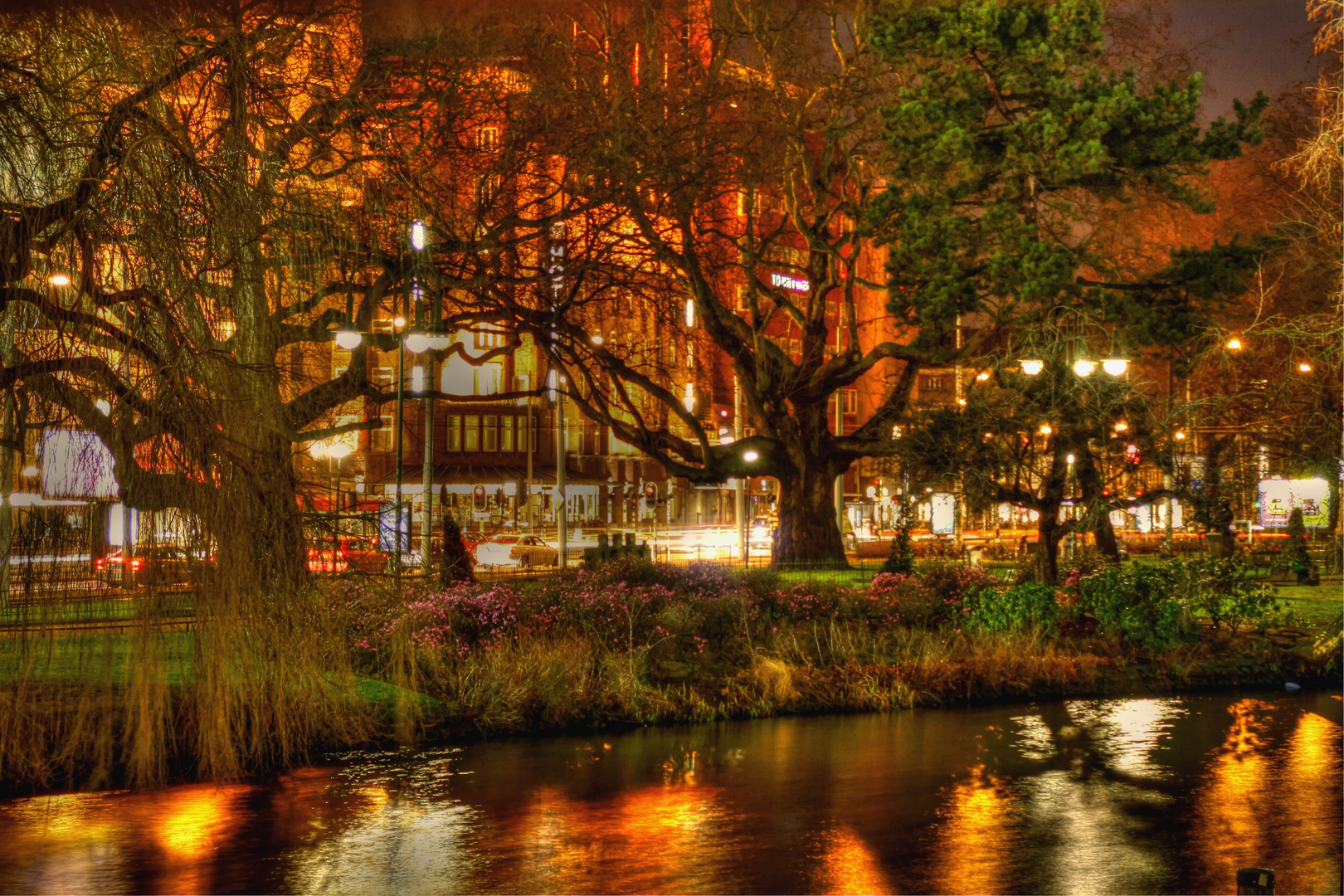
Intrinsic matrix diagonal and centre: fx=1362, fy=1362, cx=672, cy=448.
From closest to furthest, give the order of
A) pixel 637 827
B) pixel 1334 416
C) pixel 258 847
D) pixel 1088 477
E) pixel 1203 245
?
1. pixel 258 847
2. pixel 637 827
3. pixel 1334 416
4. pixel 1088 477
5. pixel 1203 245

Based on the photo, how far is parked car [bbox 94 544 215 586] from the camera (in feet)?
34.3

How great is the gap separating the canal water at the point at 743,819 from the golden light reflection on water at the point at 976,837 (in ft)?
0.11

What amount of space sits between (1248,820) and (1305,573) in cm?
2134

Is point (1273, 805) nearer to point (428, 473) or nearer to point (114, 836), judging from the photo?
point (114, 836)

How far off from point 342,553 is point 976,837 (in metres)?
6.15

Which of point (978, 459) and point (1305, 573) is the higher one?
point (978, 459)

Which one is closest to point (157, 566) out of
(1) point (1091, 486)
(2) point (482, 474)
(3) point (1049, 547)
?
(1) point (1091, 486)

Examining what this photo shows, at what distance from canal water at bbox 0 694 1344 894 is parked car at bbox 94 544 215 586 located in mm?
2312

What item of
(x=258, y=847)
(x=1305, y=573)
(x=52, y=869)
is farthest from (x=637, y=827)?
(x=1305, y=573)

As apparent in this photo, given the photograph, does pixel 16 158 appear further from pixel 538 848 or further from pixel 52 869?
pixel 538 848

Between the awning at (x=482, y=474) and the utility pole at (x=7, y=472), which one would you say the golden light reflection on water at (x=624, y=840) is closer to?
the utility pole at (x=7, y=472)

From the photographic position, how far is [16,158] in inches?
406

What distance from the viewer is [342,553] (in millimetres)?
12117

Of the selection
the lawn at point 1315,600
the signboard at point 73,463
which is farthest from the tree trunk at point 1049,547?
the signboard at point 73,463
